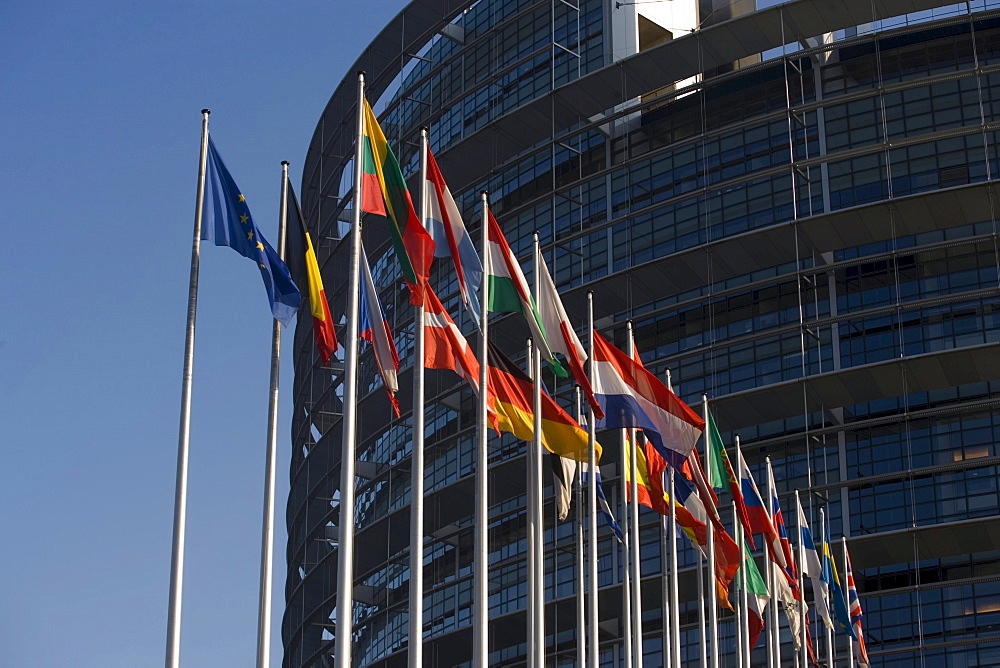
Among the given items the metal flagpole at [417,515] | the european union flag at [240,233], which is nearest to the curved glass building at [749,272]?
the metal flagpole at [417,515]

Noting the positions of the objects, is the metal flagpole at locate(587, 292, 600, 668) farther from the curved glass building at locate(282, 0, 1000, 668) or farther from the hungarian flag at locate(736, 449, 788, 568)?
the curved glass building at locate(282, 0, 1000, 668)

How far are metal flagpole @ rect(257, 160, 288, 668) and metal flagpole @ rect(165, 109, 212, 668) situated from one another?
127 cm

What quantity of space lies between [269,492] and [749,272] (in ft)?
118

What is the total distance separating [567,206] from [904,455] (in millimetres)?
16748

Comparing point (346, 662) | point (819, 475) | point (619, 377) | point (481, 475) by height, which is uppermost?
point (819, 475)

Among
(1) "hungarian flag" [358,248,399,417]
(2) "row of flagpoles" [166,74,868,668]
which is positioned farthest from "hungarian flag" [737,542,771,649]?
(1) "hungarian flag" [358,248,399,417]

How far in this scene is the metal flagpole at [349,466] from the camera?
61.7 feet

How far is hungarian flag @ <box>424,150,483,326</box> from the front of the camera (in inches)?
885

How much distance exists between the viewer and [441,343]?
22.5 meters

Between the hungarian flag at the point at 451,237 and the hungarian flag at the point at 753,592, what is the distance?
13.0 meters

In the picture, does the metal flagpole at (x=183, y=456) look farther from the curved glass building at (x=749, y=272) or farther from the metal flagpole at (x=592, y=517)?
the curved glass building at (x=749, y=272)

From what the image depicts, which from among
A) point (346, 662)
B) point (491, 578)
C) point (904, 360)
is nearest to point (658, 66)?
point (904, 360)

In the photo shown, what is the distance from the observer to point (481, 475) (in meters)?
22.2

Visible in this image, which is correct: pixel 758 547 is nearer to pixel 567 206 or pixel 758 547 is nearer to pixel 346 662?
pixel 567 206
